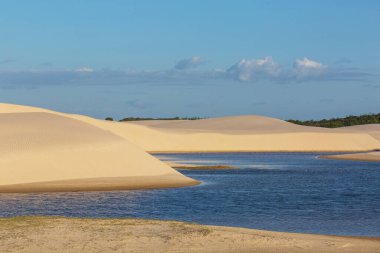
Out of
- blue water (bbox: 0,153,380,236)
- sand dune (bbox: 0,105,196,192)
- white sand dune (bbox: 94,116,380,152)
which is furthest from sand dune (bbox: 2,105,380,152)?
blue water (bbox: 0,153,380,236)

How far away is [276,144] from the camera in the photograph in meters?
185

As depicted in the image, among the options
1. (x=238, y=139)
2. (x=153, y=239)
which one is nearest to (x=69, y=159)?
(x=153, y=239)

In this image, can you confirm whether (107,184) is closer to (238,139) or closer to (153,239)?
(153,239)

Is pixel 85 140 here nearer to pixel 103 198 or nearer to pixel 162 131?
pixel 103 198

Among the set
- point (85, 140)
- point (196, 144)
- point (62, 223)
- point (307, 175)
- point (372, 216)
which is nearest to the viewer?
point (62, 223)

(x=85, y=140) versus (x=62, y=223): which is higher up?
(x=85, y=140)

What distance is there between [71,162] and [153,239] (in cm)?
3319

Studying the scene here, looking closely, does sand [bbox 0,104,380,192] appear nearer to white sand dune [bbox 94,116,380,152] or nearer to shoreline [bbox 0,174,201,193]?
shoreline [bbox 0,174,201,193]

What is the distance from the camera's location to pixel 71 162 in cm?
5794

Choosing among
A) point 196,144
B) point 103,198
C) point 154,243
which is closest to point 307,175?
point 103,198

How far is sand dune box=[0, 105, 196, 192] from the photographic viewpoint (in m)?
52.8

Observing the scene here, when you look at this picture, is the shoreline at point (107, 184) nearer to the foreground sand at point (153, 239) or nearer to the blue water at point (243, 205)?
the blue water at point (243, 205)

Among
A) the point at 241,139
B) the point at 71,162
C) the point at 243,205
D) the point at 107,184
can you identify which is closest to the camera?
the point at 243,205

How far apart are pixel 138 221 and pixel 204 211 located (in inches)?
323
